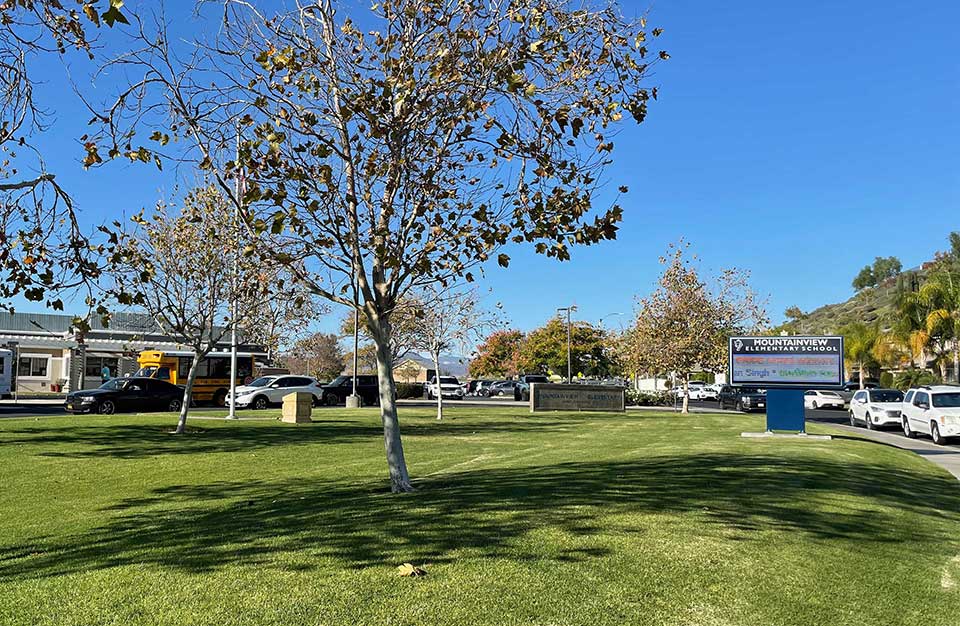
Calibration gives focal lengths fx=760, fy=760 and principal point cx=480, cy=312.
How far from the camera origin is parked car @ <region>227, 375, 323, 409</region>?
119 ft

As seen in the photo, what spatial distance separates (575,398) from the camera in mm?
37969

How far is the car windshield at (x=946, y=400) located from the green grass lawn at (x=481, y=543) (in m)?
10.9

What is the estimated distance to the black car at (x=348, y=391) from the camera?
42312 millimetres

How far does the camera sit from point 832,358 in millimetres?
21391

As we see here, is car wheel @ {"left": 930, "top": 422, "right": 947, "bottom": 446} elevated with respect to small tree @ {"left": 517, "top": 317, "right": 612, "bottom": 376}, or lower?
lower

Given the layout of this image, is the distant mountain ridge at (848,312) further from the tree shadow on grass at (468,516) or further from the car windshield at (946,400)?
the tree shadow on grass at (468,516)

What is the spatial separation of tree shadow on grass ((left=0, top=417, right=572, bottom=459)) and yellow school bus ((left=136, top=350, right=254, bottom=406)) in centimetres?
1541

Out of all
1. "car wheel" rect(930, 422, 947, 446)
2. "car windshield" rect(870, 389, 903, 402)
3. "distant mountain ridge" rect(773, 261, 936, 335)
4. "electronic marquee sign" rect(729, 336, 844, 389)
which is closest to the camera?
"electronic marquee sign" rect(729, 336, 844, 389)

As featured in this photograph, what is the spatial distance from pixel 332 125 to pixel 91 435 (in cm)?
1192

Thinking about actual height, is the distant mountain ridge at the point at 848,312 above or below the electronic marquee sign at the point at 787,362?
above

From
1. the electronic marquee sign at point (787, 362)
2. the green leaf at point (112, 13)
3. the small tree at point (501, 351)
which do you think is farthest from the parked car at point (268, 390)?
the small tree at point (501, 351)

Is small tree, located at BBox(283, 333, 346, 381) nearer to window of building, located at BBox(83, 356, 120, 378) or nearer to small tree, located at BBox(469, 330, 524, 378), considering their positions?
small tree, located at BBox(469, 330, 524, 378)

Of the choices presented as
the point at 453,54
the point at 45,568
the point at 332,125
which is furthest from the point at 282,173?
the point at 45,568

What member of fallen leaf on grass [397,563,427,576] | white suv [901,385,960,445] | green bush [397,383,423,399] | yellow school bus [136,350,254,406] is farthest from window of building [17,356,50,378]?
fallen leaf on grass [397,563,427,576]
